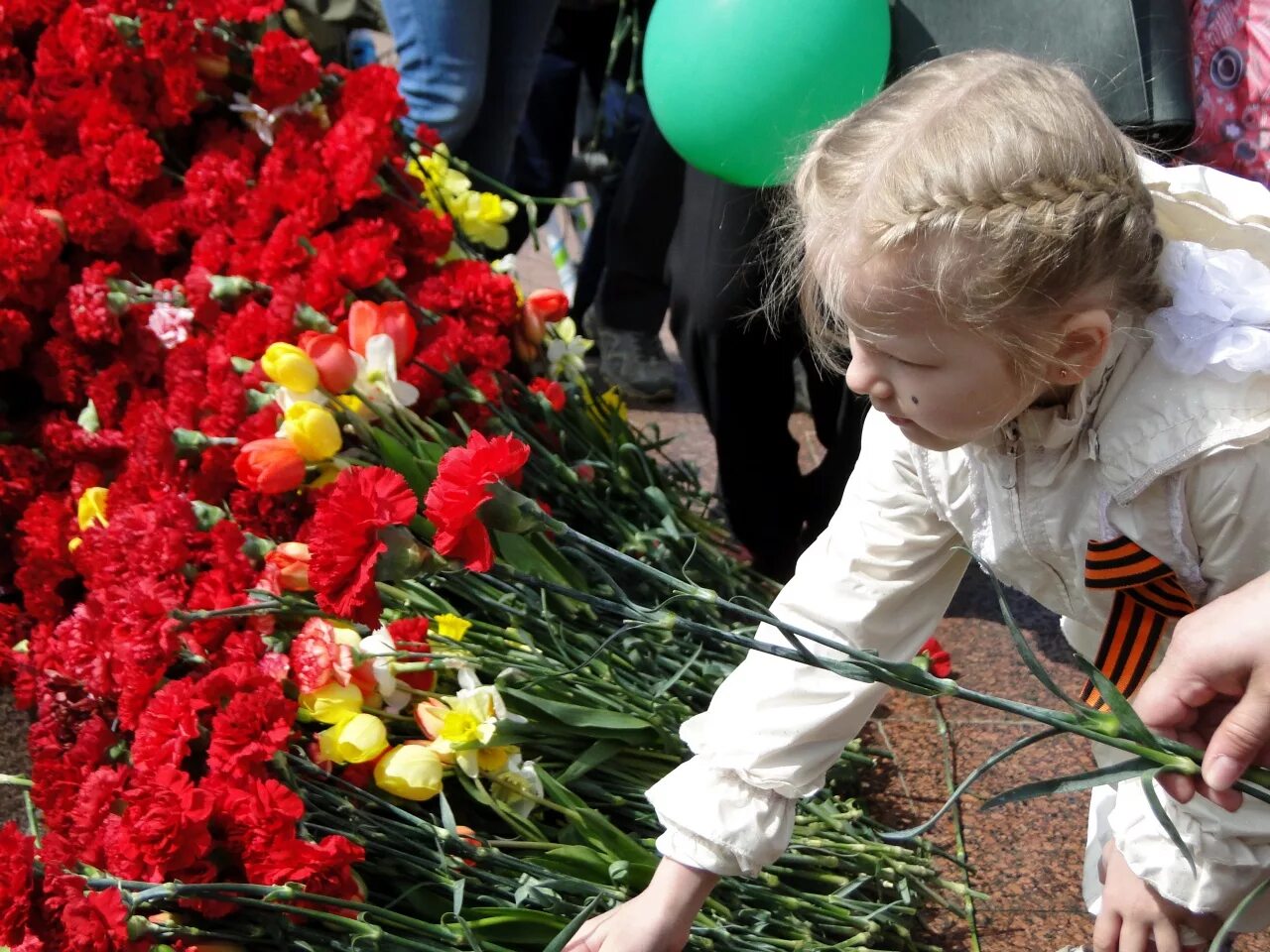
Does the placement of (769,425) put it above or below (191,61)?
below

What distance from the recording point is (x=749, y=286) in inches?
85.7

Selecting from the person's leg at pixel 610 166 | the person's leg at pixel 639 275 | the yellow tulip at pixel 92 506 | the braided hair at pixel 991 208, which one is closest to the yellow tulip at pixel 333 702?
the yellow tulip at pixel 92 506

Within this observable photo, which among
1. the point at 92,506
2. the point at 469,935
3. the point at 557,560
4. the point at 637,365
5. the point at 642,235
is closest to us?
the point at 469,935

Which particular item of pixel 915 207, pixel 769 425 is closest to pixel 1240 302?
pixel 915 207

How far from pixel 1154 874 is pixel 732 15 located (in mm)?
1260

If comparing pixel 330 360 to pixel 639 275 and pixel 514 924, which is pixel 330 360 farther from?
pixel 639 275

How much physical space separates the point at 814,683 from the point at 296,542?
75 centimetres

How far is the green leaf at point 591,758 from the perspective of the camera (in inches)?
62.3

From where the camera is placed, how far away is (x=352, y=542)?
88cm

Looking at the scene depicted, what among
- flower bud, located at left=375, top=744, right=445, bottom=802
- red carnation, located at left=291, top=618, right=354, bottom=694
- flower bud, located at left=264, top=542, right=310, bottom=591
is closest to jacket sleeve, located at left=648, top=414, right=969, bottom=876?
flower bud, located at left=375, top=744, right=445, bottom=802

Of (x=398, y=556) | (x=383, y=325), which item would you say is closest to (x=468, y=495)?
(x=398, y=556)

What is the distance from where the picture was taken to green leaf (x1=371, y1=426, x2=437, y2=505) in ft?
5.65

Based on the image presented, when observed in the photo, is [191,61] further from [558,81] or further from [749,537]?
[558,81]

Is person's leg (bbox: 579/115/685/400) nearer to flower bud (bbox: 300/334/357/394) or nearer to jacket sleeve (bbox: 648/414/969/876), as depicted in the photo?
flower bud (bbox: 300/334/357/394)
